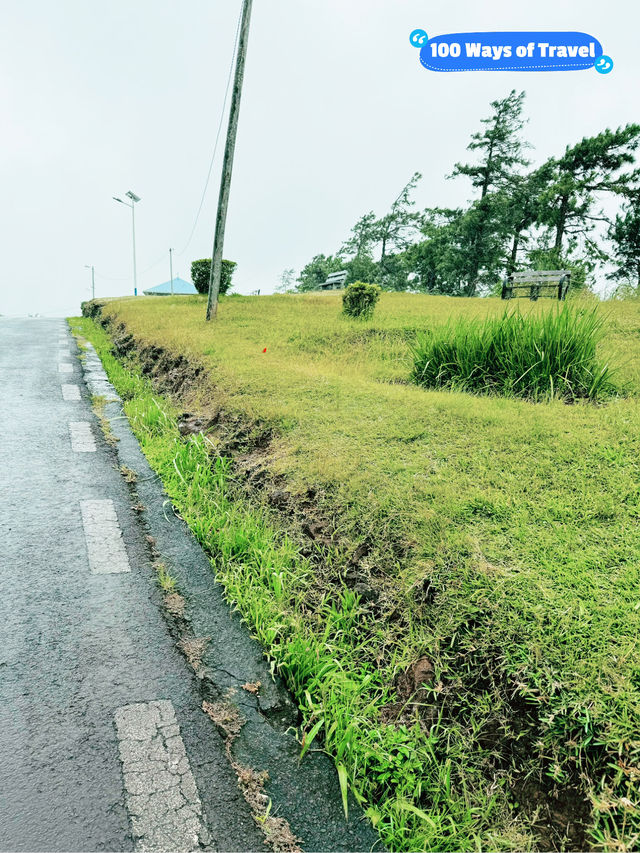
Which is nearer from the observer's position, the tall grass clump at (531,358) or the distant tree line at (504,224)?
the tall grass clump at (531,358)

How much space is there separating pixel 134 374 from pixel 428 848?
7409 mm

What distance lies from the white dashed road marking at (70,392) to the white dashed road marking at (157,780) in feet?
18.1

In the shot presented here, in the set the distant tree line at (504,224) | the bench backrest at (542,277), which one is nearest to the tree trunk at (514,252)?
the distant tree line at (504,224)

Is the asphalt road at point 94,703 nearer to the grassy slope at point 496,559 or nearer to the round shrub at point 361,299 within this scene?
the grassy slope at point 496,559

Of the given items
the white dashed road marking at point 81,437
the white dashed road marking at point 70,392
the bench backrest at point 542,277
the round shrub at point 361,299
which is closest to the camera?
the white dashed road marking at point 81,437

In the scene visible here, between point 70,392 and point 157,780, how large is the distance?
620 centimetres

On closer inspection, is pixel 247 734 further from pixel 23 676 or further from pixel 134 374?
pixel 134 374

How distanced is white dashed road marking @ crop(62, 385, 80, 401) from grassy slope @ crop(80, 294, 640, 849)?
287 cm

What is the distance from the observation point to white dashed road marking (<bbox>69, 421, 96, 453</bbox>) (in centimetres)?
504

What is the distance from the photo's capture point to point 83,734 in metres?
1.99

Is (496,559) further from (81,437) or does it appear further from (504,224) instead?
(504,224)

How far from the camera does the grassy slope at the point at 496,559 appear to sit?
1.81 meters

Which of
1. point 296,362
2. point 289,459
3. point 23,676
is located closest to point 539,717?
point 23,676

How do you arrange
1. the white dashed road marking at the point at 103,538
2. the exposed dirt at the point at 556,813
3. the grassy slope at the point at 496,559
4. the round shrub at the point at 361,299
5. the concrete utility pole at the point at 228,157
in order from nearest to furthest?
1. the exposed dirt at the point at 556,813
2. the grassy slope at the point at 496,559
3. the white dashed road marking at the point at 103,538
4. the concrete utility pole at the point at 228,157
5. the round shrub at the point at 361,299
